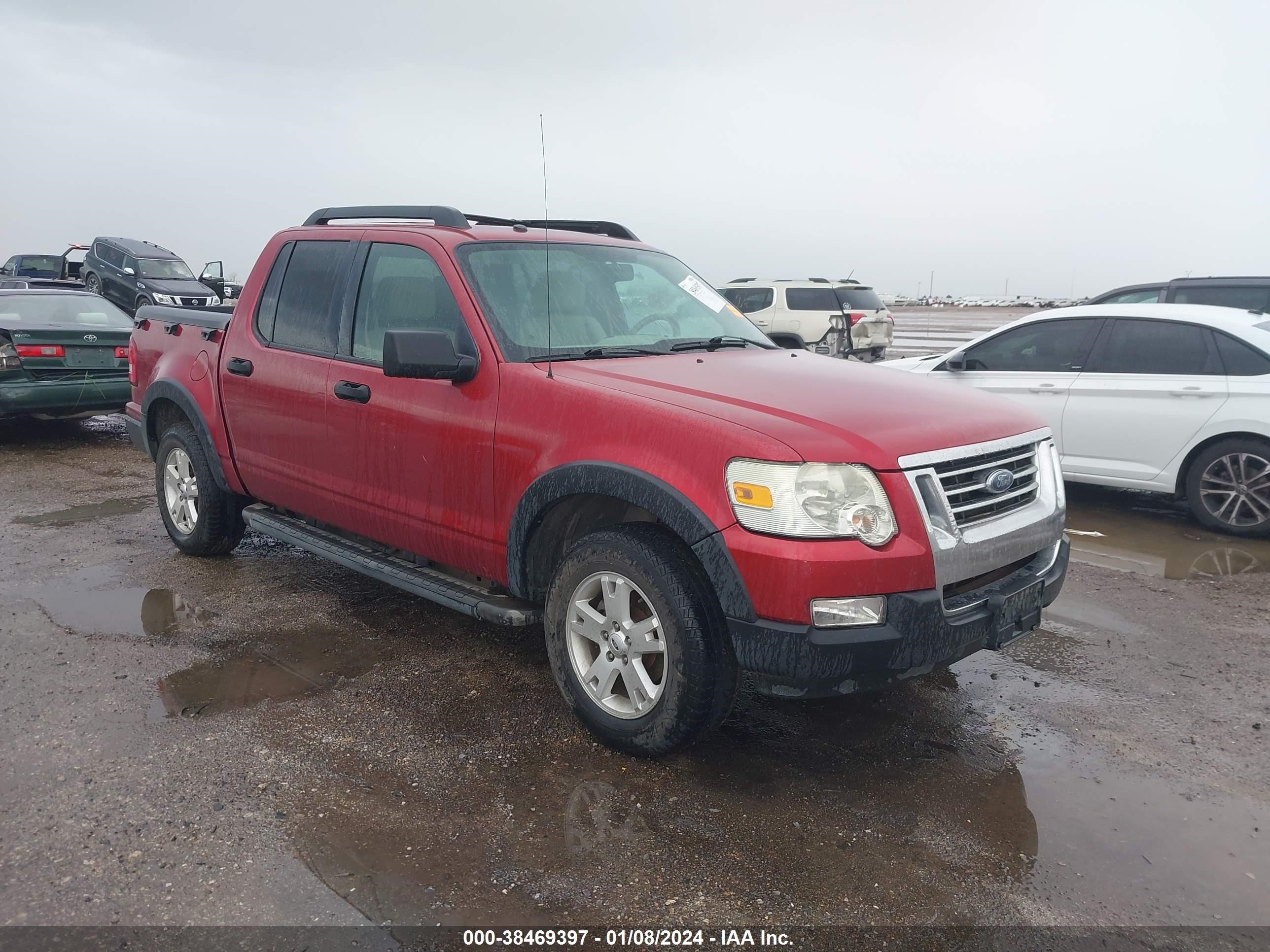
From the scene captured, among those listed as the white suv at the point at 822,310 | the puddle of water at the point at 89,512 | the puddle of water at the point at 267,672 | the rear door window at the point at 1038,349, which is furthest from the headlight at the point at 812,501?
the white suv at the point at 822,310

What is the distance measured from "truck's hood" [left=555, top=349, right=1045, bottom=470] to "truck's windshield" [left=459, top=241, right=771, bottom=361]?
0.24 metres

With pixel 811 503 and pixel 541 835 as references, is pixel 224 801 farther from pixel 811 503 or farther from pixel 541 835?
pixel 811 503

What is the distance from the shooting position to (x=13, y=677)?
4129 mm

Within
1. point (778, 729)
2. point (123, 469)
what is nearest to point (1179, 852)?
point (778, 729)

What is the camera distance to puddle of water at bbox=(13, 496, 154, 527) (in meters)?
6.78

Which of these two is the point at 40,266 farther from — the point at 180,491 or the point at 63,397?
the point at 180,491

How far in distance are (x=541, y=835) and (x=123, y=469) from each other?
7.27 m

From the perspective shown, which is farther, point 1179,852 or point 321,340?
point 321,340

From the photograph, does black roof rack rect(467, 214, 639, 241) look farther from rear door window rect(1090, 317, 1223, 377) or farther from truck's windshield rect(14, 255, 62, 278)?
truck's windshield rect(14, 255, 62, 278)

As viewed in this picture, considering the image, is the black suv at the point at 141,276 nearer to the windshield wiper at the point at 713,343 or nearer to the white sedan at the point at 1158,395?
the white sedan at the point at 1158,395

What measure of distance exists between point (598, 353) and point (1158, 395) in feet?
15.8

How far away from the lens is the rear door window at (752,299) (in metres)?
18.1

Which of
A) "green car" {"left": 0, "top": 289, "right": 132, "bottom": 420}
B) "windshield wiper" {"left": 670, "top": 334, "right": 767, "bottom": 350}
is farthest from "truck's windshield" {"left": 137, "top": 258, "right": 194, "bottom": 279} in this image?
"windshield wiper" {"left": 670, "top": 334, "right": 767, "bottom": 350}

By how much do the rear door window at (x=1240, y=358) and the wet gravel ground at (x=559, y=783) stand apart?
207cm
